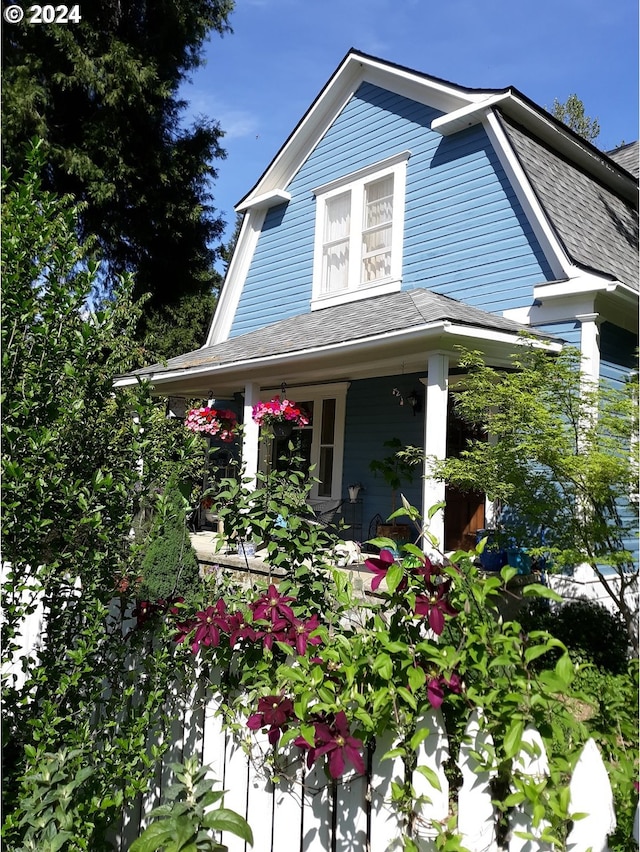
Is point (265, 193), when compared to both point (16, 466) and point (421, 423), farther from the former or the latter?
point (16, 466)

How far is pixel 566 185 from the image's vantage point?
8.88 m

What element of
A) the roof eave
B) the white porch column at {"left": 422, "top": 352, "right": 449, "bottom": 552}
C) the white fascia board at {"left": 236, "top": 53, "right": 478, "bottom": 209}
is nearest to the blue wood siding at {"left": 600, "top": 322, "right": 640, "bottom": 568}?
the white porch column at {"left": 422, "top": 352, "right": 449, "bottom": 552}

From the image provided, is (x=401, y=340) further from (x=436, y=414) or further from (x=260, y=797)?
(x=260, y=797)

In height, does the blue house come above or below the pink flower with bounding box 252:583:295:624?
above

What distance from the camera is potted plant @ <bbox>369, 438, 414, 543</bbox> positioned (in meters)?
8.72

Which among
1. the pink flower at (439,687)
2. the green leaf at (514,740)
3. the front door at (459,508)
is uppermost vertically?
the front door at (459,508)

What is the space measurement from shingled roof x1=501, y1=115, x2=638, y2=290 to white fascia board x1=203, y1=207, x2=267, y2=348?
5.35 metres

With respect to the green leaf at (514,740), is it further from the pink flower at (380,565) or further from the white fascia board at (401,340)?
the white fascia board at (401,340)

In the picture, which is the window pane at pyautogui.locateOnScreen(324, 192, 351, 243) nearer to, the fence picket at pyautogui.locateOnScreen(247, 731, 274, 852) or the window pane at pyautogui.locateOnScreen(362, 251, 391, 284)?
the window pane at pyautogui.locateOnScreen(362, 251, 391, 284)

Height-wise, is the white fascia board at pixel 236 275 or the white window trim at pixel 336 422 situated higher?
the white fascia board at pixel 236 275

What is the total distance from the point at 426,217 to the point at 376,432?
3363 mm

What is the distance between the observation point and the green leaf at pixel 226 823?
1.89m

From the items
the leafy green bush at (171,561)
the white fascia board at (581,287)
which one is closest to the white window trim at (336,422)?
the white fascia board at (581,287)

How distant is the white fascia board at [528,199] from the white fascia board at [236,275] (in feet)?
16.8
